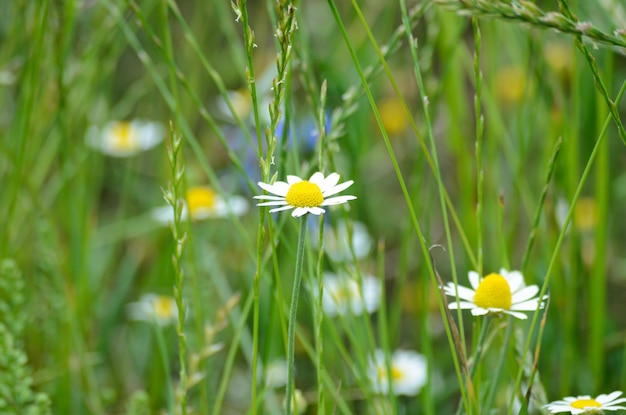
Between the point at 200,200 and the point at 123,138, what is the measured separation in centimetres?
42

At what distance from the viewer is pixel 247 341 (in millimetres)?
1021

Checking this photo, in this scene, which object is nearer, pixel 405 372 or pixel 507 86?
pixel 405 372

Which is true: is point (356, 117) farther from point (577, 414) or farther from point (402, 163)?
point (577, 414)

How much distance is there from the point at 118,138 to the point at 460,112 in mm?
693

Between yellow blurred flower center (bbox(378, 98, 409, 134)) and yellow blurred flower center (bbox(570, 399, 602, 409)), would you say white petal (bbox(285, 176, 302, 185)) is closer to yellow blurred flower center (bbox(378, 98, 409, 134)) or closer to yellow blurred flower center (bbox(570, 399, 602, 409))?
yellow blurred flower center (bbox(570, 399, 602, 409))

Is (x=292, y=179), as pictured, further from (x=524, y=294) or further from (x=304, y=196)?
(x=524, y=294)

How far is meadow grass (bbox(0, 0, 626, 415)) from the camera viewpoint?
1.94 feet

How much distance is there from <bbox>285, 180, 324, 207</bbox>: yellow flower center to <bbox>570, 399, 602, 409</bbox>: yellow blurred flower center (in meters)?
0.22

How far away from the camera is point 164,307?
1.29 metres

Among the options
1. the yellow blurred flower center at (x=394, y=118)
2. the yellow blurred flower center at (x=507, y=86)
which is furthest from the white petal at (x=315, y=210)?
the yellow blurred flower center at (x=507, y=86)

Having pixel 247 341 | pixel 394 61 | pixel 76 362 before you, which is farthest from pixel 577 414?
pixel 394 61

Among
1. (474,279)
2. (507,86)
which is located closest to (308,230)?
(474,279)

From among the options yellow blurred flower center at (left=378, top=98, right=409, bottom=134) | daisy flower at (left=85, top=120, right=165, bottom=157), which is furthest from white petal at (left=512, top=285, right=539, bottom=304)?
yellow blurred flower center at (left=378, top=98, right=409, bottom=134)

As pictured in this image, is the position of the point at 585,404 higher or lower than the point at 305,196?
lower
